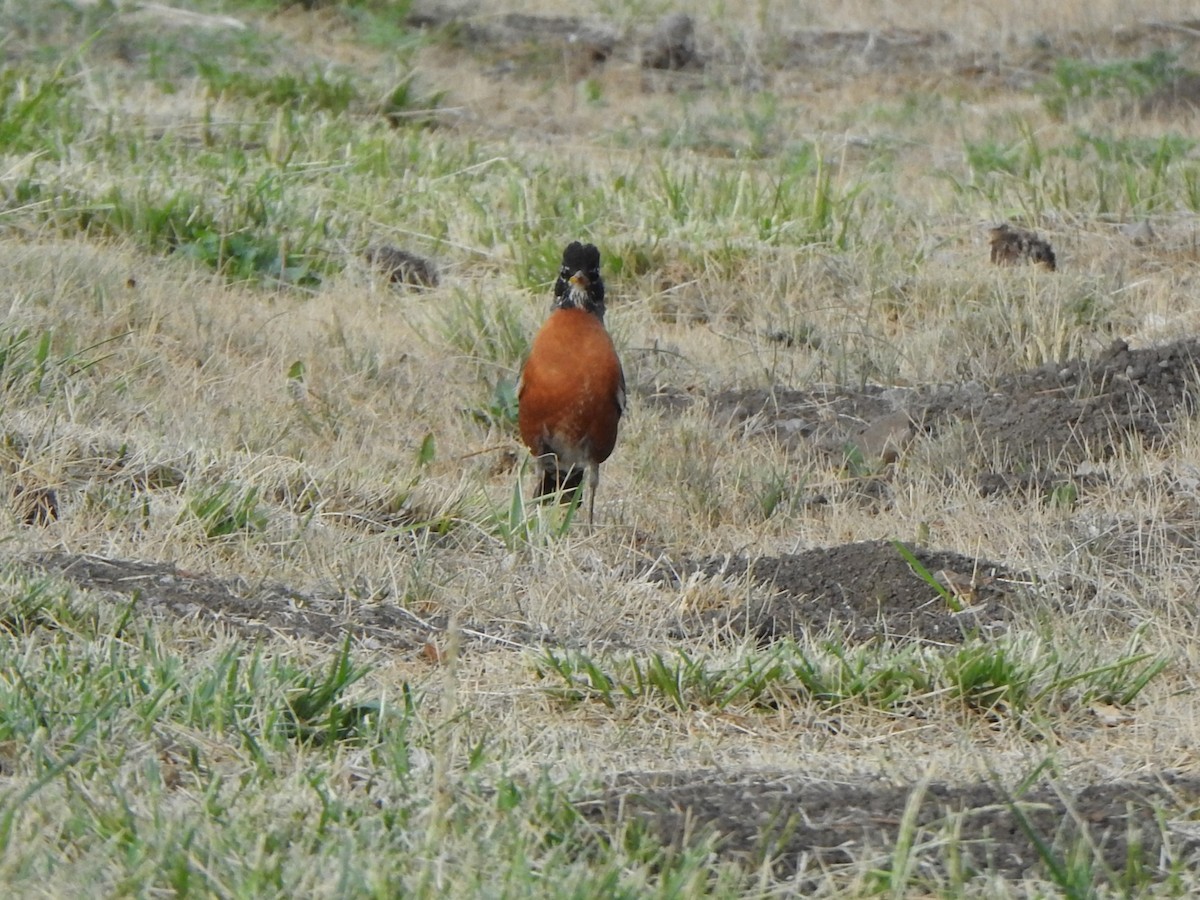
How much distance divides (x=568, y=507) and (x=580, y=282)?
1010 mm

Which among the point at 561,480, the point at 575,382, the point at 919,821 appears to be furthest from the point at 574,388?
the point at 919,821

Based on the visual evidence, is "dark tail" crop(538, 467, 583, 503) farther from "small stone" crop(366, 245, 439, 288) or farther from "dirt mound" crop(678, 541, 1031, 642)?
"small stone" crop(366, 245, 439, 288)

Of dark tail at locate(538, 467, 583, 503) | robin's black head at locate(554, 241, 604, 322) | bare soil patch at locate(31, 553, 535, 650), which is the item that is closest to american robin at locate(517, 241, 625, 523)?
robin's black head at locate(554, 241, 604, 322)

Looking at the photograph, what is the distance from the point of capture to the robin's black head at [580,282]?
19.2 feet

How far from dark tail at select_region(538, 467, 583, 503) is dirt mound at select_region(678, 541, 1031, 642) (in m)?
1.33

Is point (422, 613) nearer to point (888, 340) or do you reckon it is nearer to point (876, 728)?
point (876, 728)

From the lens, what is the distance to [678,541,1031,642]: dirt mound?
168 inches

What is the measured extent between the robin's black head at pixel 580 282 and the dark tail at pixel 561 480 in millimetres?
587

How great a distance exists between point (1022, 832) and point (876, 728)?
2.31ft

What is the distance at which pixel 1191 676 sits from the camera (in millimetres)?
3930

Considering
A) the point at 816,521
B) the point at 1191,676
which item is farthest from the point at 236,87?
the point at 1191,676

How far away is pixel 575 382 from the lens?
5.72 metres

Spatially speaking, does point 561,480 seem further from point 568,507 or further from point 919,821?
point 919,821

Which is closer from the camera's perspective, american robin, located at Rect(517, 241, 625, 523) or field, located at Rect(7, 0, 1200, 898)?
field, located at Rect(7, 0, 1200, 898)
